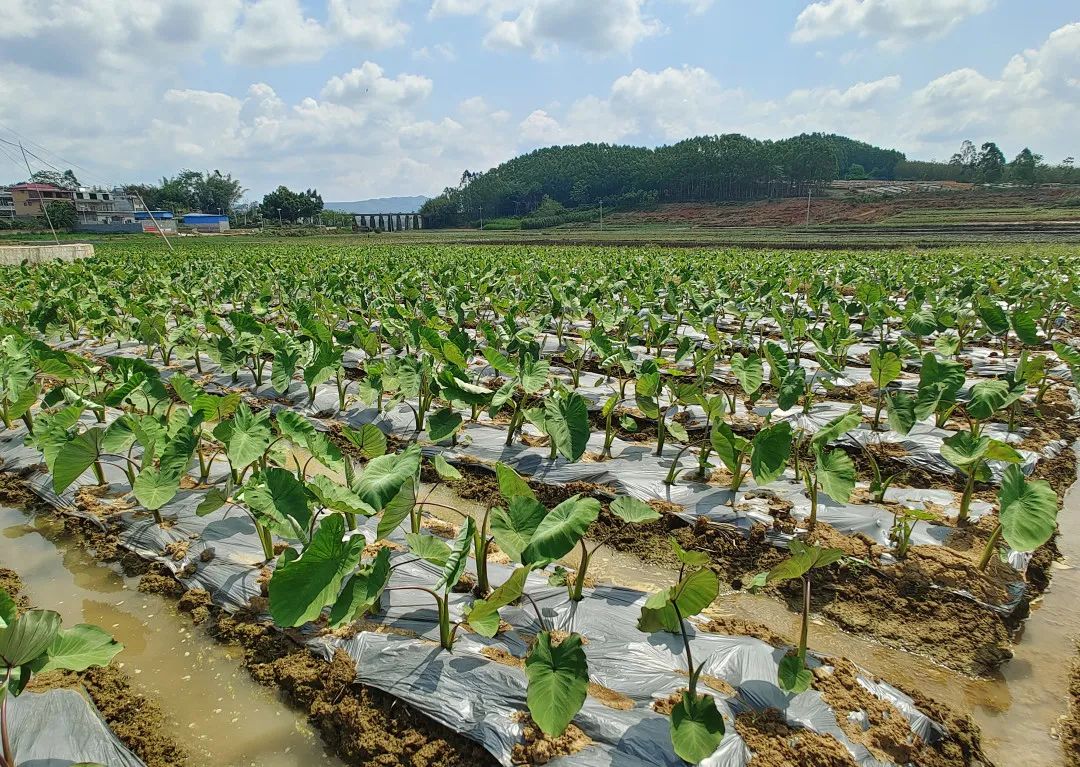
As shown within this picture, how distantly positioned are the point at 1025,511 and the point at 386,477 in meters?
2.81

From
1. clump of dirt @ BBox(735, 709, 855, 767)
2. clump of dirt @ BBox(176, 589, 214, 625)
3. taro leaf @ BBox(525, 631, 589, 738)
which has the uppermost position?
taro leaf @ BBox(525, 631, 589, 738)

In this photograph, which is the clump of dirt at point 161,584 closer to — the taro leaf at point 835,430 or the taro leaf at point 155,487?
the taro leaf at point 155,487

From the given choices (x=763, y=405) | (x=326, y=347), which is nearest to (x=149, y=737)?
(x=326, y=347)

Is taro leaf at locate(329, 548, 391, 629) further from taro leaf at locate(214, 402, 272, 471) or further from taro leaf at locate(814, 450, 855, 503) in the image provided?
taro leaf at locate(814, 450, 855, 503)

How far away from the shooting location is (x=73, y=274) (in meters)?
14.0

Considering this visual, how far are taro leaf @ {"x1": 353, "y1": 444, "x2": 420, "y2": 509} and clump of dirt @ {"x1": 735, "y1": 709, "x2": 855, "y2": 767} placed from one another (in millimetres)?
1572

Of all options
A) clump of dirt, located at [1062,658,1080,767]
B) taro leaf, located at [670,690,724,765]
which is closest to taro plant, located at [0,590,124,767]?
taro leaf, located at [670,690,724,765]

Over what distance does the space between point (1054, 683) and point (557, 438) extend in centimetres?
263

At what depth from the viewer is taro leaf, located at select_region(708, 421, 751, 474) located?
3555 mm

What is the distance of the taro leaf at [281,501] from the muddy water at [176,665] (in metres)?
0.69

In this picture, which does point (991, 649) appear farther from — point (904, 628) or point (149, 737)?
point (149, 737)

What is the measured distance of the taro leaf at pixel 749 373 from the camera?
464cm

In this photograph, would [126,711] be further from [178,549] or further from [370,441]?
[370,441]

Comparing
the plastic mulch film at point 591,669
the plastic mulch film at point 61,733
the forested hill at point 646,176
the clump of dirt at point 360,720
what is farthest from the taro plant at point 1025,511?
the forested hill at point 646,176
